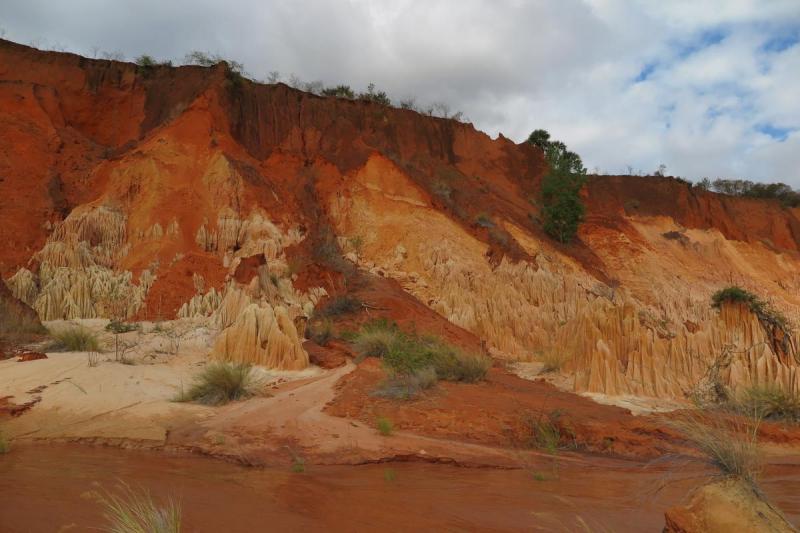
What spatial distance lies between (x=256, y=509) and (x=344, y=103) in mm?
26423

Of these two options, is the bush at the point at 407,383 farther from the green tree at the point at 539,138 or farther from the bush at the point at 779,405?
the green tree at the point at 539,138

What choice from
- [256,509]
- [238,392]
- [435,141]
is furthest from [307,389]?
[435,141]

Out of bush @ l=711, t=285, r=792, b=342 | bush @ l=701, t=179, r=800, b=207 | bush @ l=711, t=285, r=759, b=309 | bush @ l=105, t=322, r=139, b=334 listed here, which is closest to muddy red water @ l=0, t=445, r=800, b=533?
bush @ l=711, t=285, r=792, b=342

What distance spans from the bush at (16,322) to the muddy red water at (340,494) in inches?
252

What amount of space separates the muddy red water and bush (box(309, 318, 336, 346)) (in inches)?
303

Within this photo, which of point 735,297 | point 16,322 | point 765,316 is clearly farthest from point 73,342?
point 765,316

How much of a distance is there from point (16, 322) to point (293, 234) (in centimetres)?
963

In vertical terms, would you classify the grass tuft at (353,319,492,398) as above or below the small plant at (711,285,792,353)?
below

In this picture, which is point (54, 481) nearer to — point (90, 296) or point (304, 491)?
point (304, 491)

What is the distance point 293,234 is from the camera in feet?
64.1

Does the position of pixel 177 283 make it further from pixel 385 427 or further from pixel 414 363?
pixel 385 427

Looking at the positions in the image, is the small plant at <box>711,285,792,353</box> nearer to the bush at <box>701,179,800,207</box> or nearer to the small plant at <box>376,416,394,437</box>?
the small plant at <box>376,416,394,437</box>

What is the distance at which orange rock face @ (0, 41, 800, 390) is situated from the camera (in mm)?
11195

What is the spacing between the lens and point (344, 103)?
92.2ft
